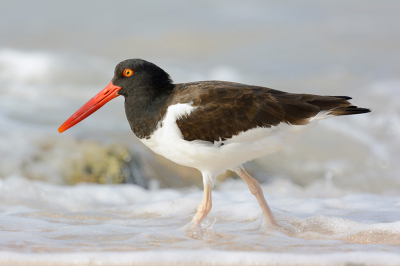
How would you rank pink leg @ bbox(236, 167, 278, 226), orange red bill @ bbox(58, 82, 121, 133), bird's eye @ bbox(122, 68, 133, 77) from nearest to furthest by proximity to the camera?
bird's eye @ bbox(122, 68, 133, 77)
orange red bill @ bbox(58, 82, 121, 133)
pink leg @ bbox(236, 167, 278, 226)

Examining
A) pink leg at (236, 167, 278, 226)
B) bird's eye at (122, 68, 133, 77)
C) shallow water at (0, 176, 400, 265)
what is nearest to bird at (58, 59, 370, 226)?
bird's eye at (122, 68, 133, 77)

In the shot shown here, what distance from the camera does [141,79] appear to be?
3756 millimetres

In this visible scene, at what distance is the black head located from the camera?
372cm

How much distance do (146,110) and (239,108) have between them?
2.52ft

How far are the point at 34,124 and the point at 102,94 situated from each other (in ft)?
12.9

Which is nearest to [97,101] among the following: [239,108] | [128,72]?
[128,72]

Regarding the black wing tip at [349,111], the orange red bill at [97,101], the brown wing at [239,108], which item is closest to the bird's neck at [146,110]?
the brown wing at [239,108]

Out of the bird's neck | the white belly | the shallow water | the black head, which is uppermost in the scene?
the black head

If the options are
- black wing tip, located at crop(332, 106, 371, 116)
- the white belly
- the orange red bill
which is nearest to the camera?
the white belly

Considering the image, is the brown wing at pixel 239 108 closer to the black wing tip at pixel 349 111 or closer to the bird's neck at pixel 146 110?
the black wing tip at pixel 349 111

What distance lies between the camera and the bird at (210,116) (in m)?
3.54

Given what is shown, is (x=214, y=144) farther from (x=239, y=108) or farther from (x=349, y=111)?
(x=349, y=111)

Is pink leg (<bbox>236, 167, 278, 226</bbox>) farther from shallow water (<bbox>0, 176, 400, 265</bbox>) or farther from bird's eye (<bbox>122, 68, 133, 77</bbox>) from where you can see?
bird's eye (<bbox>122, 68, 133, 77</bbox>)

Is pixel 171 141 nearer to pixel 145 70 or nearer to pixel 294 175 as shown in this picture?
pixel 145 70
